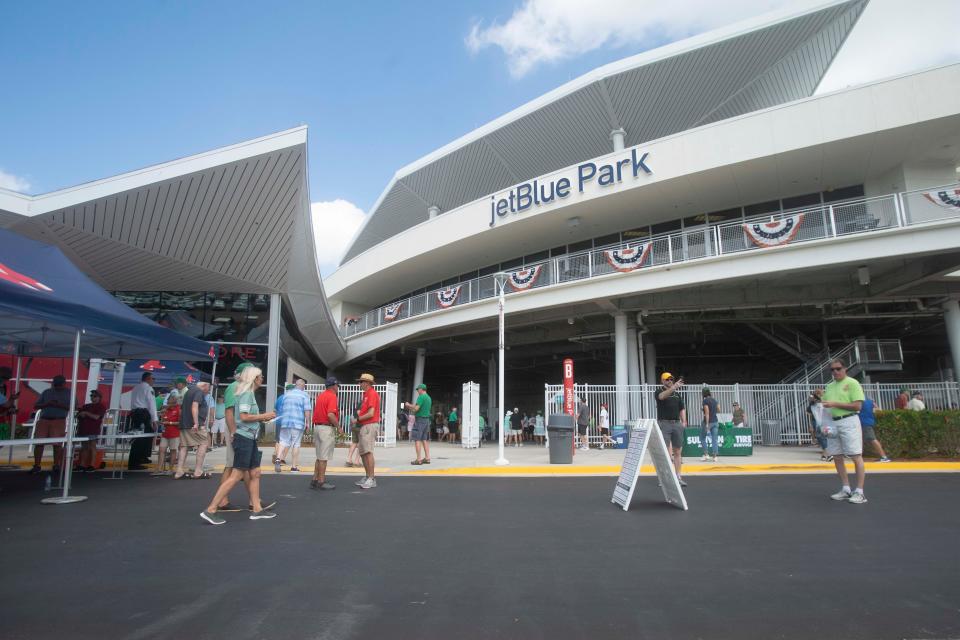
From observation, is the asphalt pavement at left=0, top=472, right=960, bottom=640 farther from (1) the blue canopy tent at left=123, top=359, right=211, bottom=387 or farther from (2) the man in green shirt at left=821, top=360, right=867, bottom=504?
(1) the blue canopy tent at left=123, top=359, right=211, bottom=387

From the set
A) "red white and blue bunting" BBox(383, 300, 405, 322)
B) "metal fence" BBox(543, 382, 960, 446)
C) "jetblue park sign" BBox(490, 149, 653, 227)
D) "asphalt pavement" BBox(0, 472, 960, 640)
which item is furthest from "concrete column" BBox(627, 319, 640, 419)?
"asphalt pavement" BBox(0, 472, 960, 640)

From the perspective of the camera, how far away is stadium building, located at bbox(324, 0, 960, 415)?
1590cm

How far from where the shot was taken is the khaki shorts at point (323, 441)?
25.5 feet

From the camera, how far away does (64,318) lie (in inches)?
263

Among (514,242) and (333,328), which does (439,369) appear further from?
(514,242)

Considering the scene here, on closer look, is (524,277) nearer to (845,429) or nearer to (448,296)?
(448,296)

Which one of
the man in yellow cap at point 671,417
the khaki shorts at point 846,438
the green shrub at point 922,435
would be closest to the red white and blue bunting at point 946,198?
the green shrub at point 922,435

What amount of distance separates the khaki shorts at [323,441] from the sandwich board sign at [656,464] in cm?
406

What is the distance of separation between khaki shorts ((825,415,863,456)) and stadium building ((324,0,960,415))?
34.6ft

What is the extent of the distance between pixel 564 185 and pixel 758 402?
34.1 feet

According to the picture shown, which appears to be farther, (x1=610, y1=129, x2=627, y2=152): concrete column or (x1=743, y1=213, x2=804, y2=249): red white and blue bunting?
(x1=610, y1=129, x2=627, y2=152): concrete column

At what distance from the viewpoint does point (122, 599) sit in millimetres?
3258

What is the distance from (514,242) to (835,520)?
1913 cm

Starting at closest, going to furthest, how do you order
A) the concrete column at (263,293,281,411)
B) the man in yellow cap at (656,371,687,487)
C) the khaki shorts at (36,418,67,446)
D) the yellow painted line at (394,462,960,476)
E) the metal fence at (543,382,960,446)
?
1. the man in yellow cap at (656,371,687,487)
2. the khaki shorts at (36,418,67,446)
3. the yellow painted line at (394,462,960,476)
4. the metal fence at (543,382,960,446)
5. the concrete column at (263,293,281,411)
